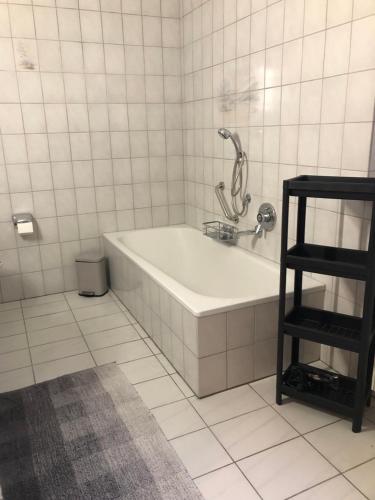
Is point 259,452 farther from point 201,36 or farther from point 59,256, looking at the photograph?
point 201,36

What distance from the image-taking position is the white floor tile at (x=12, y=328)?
2.83 m

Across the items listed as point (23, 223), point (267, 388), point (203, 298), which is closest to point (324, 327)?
point (267, 388)

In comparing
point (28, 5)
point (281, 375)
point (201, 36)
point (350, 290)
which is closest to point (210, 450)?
point (281, 375)

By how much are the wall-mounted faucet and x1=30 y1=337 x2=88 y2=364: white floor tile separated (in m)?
1.19

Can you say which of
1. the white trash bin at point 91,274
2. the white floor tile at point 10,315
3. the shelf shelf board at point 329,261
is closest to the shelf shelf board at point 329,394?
the shelf shelf board at point 329,261

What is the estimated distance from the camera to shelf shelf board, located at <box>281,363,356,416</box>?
1.86 meters

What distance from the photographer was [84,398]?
2.09m

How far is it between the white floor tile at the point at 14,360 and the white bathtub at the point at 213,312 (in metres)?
0.76

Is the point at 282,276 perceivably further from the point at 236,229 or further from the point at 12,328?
the point at 12,328

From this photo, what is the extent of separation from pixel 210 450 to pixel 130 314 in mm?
1475

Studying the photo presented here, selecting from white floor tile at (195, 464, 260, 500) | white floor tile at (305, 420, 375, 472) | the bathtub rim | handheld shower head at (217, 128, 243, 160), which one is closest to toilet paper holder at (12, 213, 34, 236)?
the bathtub rim

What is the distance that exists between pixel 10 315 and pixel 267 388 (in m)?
2.01

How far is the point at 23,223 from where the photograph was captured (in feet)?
10.2

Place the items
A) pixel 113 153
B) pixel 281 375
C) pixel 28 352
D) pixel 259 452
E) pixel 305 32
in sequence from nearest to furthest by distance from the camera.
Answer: pixel 259 452 → pixel 281 375 → pixel 305 32 → pixel 28 352 → pixel 113 153
